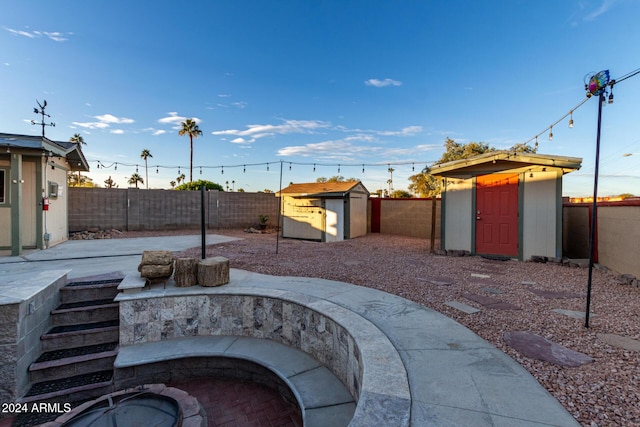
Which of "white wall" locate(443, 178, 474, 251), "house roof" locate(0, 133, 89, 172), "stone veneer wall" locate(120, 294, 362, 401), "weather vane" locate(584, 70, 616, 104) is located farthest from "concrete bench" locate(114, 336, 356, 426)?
"house roof" locate(0, 133, 89, 172)

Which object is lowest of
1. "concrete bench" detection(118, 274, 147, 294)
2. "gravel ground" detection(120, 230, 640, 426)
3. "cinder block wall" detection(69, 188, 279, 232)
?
"gravel ground" detection(120, 230, 640, 426)

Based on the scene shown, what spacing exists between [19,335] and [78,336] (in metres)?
0.58

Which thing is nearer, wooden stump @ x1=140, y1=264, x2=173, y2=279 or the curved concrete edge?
the curved concrete edge

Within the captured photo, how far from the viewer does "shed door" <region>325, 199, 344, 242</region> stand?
9.73m

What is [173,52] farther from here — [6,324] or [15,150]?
[6,324]

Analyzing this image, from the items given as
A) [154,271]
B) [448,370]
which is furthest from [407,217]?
[448,370]

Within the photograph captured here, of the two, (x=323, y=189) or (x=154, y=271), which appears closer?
(x=154, y=271)

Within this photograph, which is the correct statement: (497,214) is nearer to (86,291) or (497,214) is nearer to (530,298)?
(530,298)

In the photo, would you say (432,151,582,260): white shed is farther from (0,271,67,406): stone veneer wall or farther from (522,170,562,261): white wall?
(0,271,67,406): stone veneer wall

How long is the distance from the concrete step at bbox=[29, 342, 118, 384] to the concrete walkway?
95 centimetres

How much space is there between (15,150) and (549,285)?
34.4 feet

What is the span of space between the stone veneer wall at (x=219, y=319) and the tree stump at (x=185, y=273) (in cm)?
29

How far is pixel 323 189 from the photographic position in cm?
1041

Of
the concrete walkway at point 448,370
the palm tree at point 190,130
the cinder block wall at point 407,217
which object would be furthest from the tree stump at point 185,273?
the palm tree at point 190,130
